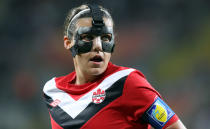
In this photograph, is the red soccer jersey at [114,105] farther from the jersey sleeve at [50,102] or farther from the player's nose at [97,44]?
the player's nose at [97,44]

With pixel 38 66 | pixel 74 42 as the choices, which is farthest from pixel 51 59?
pixel 74 42

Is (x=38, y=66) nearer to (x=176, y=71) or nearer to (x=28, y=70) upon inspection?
(x=28, y=70)

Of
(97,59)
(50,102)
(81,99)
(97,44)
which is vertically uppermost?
(97,44)

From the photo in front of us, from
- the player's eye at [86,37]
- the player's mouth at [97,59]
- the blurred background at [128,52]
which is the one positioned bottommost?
the blurred background at [128,52]

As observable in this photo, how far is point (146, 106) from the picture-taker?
6.82 ft

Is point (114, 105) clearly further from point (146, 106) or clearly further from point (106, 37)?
point (106, 37)

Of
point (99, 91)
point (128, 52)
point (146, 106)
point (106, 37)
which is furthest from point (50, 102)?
point (128, 52)

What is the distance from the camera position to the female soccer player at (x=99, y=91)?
82.9 inches

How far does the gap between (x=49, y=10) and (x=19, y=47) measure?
3.56ft

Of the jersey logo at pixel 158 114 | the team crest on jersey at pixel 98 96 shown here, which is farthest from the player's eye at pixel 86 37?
the jersey logo at pixel 158 114

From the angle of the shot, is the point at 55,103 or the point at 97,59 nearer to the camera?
the point at 97,59

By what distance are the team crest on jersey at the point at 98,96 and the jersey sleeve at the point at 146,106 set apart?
18 centimetres

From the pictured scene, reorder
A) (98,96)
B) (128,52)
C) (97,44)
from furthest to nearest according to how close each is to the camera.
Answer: (128,52), (97,44), (98,96)

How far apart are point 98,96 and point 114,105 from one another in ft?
0.54
